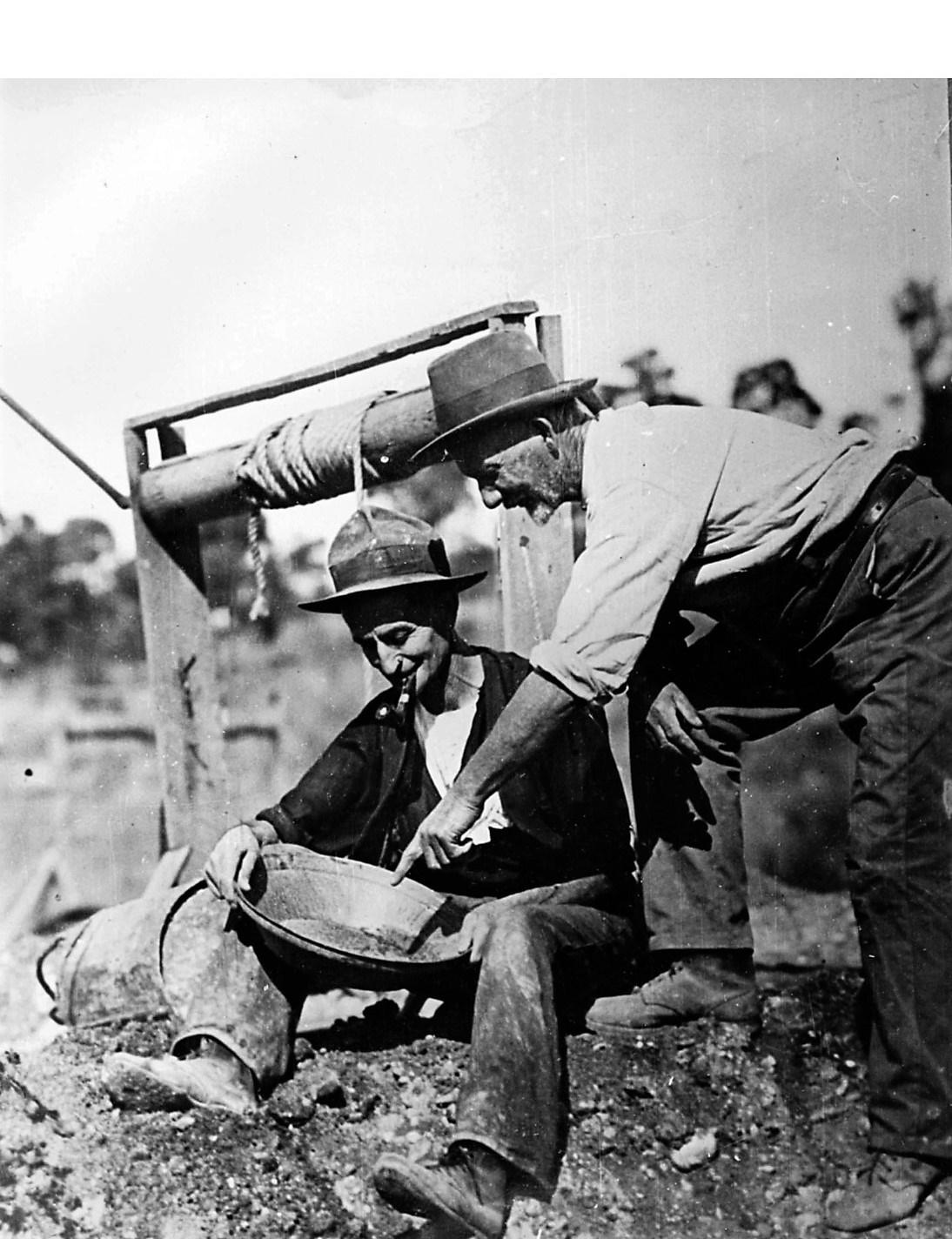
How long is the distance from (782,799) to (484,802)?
88cm

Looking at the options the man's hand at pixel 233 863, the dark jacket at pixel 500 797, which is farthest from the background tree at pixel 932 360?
the man's hand at pixel 233 863

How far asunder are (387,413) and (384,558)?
1.00ft

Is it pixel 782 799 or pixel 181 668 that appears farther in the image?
pixel 181 668

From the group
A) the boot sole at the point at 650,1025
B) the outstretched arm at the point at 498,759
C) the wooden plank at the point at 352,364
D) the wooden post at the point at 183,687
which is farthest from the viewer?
the wooden post at the point at 183,687

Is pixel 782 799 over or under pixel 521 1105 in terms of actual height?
over

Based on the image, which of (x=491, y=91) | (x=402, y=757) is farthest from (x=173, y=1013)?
(x=491, y=91)

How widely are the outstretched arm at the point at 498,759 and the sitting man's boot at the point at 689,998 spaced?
49 cm

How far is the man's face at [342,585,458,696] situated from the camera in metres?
2.69

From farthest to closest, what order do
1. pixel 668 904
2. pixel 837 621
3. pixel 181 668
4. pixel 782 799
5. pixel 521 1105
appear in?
pixel 181 668 → pixel 782 799 → pixel 668 904 → pixel 837 621 → pixel 521 1105

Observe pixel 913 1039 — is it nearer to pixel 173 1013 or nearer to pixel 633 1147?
pixel 633 1147

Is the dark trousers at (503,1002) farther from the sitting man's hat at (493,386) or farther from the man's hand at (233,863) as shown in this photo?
the sitting man's hat at (493,386)

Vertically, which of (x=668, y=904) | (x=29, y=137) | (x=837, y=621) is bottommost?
(x=668, y=904)

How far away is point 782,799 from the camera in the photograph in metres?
3.00

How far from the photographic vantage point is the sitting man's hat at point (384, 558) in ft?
8.79
